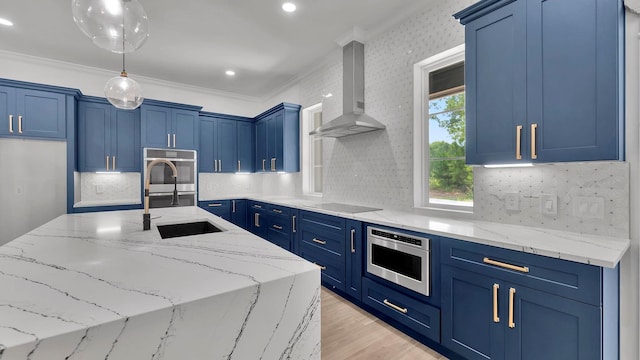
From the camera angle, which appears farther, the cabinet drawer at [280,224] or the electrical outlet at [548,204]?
the cabinet drawer at [280,224]

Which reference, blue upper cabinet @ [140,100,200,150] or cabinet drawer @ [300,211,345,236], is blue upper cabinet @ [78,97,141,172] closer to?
blue upper cabinet @ [140,100,200,150]

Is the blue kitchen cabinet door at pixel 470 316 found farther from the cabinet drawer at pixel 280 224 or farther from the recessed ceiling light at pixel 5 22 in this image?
the recessed ceiling light at pixel 5 22

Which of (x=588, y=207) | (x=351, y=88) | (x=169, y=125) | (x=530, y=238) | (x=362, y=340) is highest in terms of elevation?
(x=351, y=88)

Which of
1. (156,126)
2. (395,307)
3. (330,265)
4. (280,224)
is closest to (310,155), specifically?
(280,224)

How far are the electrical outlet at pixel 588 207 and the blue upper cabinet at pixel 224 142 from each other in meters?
4.91

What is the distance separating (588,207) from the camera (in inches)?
65.8

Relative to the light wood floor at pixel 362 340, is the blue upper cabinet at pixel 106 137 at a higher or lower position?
higher

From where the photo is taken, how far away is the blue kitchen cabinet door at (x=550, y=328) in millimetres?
1276

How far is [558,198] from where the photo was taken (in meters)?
1.80

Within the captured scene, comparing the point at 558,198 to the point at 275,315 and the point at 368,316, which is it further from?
the point at 275,315

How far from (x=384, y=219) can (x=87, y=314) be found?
79.7 inches

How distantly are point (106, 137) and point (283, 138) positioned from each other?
8.77 ft

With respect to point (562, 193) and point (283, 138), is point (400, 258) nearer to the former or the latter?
point (562, 193)

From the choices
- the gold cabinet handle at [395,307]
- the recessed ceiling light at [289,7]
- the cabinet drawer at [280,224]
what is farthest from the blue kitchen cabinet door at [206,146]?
the gold cabinet handle at [395,307]
